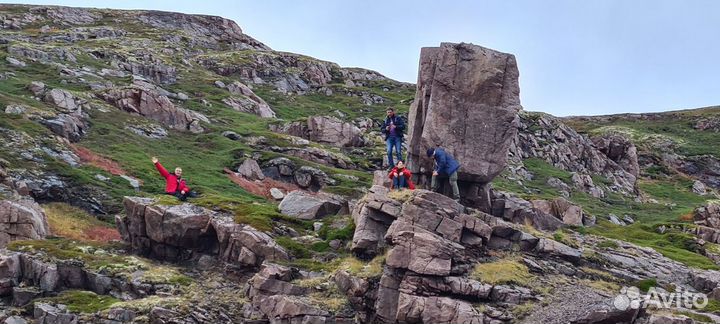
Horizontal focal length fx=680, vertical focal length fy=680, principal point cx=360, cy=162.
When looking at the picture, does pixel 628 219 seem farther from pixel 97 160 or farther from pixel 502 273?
pixel 97 160

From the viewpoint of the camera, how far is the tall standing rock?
1423 inches

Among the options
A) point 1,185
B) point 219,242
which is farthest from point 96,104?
point 219,242

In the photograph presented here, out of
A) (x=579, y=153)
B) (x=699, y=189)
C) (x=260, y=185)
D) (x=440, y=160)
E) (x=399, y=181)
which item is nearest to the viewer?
(x=440, y=160)

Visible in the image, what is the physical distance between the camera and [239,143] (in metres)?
74.9

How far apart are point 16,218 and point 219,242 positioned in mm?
11178

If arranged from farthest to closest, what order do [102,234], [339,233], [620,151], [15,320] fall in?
[620,151], [102,234], [339,233], [15,320]

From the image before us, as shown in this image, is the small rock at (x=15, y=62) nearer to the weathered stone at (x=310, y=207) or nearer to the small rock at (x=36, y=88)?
the small rock at (x=36, y=88)

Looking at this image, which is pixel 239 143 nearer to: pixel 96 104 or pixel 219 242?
pixel 96 104

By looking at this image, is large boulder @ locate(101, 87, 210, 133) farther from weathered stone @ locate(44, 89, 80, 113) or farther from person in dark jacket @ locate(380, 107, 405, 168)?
person in dark jacket @ locate(380, 107, 405, 168)

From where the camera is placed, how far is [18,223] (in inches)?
1425

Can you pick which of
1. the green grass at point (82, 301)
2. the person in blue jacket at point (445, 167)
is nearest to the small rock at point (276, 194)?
the person in blue jacket at point (445, 167)

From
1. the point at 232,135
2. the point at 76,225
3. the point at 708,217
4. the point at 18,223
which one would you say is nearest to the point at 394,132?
the point at 76,225

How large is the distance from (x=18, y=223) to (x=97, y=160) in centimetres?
1975

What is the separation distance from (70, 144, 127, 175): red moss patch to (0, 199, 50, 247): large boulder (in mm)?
15924
